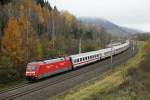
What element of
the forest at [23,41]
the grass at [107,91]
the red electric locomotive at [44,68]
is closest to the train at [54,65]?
the red electric locomotive at [44,68]

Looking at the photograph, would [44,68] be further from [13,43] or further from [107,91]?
[13,43]

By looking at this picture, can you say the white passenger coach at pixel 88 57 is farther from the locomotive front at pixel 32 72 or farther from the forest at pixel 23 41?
the locomotive front at pixel 32 72

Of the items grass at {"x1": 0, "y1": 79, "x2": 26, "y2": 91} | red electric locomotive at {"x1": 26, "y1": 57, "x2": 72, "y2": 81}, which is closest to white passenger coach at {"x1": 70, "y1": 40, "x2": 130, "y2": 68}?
red electric locomotive at {"x1": 26, "y1": 57, "x2": 72, "y2": 81}

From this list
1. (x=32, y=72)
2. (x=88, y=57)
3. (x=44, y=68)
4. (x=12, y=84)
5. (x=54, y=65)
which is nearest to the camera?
(x=12, y=84)

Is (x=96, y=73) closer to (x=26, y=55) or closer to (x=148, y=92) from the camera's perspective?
(x=148, y=92)

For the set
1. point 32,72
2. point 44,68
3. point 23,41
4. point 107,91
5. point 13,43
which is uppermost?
point 23,41

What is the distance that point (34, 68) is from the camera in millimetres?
46312

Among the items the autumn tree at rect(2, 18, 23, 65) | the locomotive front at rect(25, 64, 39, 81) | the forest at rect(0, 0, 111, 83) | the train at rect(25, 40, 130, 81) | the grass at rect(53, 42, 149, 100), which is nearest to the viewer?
the grass at rect(53, 42, 149, 100)

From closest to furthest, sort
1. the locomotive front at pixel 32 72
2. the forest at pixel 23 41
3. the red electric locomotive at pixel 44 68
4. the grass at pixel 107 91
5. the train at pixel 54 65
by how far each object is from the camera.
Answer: the grass at pixel 107 91 < the locomotive front at pixel 32 72 < the red electric locomotive at pixel 44 68 < the train at pixel 54 65 < the forest at pixel 23 41

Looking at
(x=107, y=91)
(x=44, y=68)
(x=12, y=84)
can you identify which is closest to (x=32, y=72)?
(x=44, y=68)

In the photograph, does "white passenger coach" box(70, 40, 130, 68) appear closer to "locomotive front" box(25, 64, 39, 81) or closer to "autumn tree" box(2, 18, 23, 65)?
"autumn tree" box(2, 18, 23, 65)

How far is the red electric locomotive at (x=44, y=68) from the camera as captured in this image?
46.0 meters

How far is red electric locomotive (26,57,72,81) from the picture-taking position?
46.0 meters

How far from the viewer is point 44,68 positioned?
4762 centimetres
